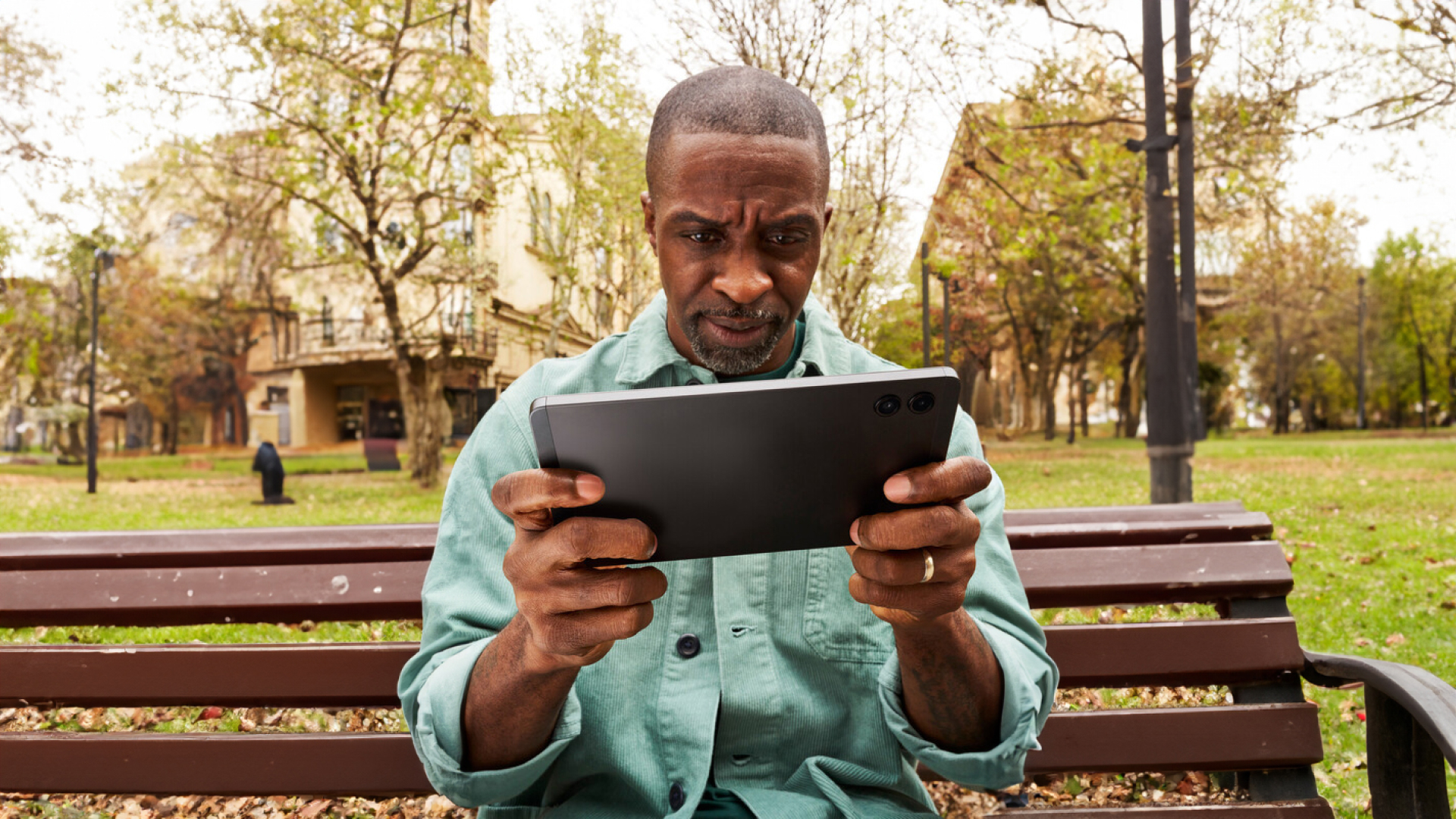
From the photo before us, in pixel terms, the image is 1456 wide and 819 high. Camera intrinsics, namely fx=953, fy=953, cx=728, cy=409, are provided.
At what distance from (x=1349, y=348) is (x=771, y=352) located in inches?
1875

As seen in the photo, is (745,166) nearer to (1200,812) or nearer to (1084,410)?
(1200,812)

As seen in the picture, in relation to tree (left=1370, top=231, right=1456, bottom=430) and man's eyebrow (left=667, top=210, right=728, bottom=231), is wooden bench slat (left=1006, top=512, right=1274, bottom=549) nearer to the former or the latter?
→ man's eyebrow (left=667, top=210, right=728, bottom=231)

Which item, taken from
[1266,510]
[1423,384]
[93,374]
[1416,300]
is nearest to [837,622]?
[1266,510]

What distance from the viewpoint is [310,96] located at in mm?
12992

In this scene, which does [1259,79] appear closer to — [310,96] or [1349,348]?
[310,96]

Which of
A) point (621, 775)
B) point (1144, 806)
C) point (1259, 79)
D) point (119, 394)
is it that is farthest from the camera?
point (119, 394)

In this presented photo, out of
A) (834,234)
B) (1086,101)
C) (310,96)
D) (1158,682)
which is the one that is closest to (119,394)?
(310,96)

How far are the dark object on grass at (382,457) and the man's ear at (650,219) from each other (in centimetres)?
2057

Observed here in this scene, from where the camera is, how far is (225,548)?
7.91 ft

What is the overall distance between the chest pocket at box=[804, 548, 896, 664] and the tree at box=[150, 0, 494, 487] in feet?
35.9

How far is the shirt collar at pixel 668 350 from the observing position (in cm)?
192

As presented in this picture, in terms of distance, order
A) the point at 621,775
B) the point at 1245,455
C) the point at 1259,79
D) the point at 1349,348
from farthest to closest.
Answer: the point at 1349,348
the point at 1245,455
the point at 1259,79
the point at 621,775

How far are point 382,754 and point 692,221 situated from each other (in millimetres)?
1458

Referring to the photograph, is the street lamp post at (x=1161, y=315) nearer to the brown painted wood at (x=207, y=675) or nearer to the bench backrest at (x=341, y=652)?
the bench backrest at (x=341, y=652)
